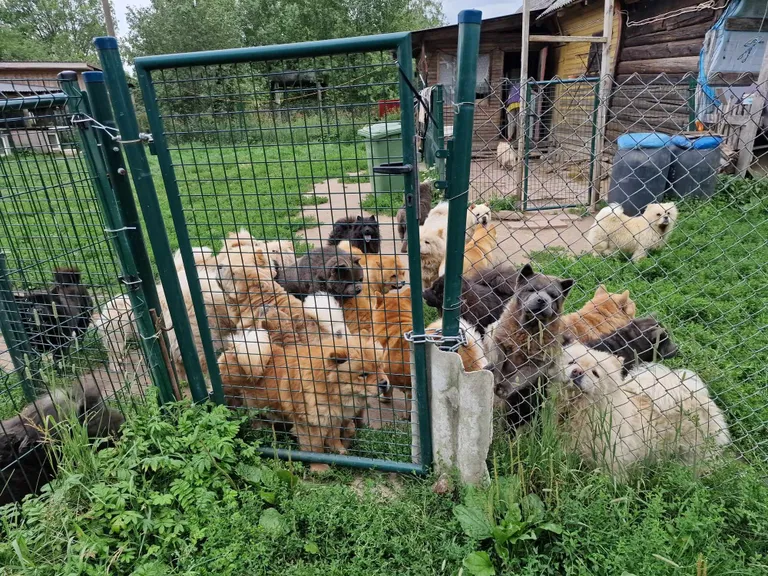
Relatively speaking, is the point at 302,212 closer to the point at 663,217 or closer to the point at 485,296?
the point at 485,296

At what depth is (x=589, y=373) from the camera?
328 cm

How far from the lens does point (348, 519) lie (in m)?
2.89

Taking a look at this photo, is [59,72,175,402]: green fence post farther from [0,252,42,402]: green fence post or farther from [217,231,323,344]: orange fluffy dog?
[0,252,42,402]: green fence post

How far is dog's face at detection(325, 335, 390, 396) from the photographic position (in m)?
3.49

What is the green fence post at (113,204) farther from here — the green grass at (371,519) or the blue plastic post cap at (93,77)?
the green grass at (371,519)

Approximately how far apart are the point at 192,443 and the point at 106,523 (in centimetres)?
62

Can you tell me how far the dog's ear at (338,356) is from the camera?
3.51 m

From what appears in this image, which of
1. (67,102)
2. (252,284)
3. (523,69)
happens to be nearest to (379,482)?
(252,284)

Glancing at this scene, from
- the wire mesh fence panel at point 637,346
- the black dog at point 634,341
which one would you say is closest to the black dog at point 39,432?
the wire mesh fence panel at point 637,346

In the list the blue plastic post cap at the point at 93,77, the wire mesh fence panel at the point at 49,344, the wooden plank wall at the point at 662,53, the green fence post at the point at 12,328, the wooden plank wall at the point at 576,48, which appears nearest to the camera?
the blue plastic post cap at the point at 93,77

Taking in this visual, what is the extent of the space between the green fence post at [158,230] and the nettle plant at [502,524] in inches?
77.2

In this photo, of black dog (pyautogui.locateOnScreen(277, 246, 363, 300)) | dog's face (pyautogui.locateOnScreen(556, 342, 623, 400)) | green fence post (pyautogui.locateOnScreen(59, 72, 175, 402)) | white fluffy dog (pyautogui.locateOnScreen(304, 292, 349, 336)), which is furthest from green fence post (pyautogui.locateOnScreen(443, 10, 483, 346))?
green fence post (pyautogui.locateOnScreen(59, 72, 175, 402))

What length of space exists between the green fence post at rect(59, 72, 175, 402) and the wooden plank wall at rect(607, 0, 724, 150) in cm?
810

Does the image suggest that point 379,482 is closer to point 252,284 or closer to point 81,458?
point 81,458
